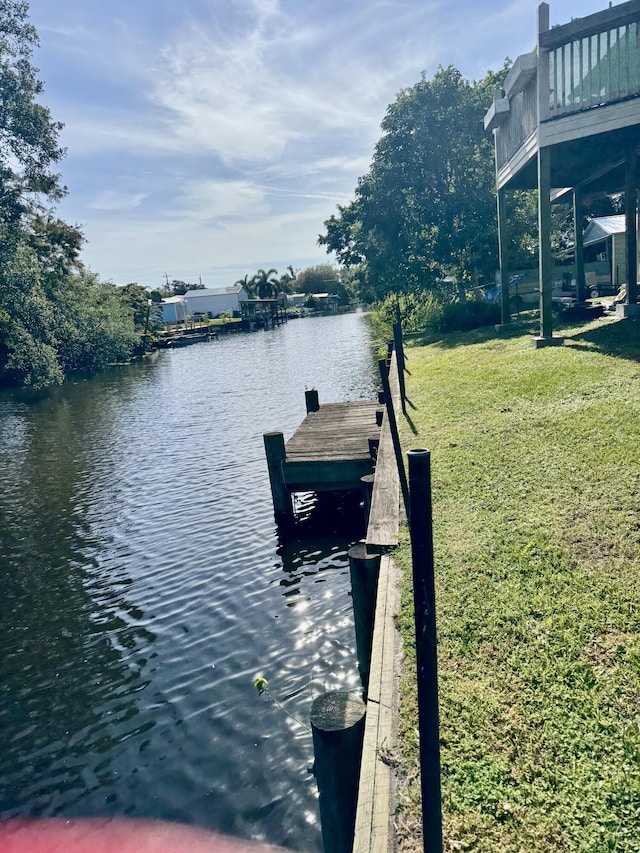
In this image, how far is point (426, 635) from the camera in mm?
1931

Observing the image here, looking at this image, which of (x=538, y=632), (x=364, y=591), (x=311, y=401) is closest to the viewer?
(x=538, y=632)

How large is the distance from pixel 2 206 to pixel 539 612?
103 ft

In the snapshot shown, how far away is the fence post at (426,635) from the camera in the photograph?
5.91 feet

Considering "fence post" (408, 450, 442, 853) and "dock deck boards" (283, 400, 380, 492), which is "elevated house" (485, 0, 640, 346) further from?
"fence post" (408, 450, 442, 853)

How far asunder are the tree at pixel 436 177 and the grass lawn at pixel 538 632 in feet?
78.4

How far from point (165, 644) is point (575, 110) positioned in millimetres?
11801

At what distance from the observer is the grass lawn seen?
268cm

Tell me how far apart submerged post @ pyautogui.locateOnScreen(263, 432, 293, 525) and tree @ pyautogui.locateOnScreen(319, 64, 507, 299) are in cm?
2386

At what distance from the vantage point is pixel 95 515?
11422 millimetres

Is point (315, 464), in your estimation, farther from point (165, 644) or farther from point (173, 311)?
point (173, 311)

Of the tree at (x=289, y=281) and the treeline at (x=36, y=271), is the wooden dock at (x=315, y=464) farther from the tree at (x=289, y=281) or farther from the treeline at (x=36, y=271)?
the tree at (x=289, y=281)

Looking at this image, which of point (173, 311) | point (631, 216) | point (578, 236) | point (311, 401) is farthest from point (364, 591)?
point (173, 311)

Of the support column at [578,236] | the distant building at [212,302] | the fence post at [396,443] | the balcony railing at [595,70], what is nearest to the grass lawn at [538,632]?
the fence post at [396,443]

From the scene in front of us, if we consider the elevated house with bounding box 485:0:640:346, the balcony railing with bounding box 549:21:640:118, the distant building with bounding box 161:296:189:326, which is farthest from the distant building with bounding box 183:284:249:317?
the balcony railing with bounding box 549:21:640:118
